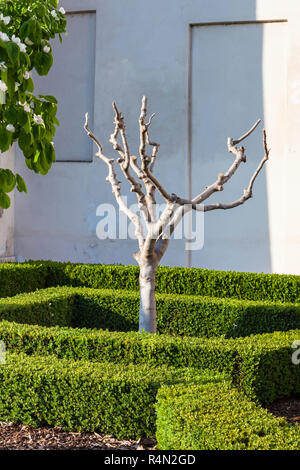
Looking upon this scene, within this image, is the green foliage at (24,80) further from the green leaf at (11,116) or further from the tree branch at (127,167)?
the tree branch at (127,167)

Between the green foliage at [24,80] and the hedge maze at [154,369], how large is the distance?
67.6 inches

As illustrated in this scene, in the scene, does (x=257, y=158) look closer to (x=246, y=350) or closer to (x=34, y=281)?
(x=34, y=281)

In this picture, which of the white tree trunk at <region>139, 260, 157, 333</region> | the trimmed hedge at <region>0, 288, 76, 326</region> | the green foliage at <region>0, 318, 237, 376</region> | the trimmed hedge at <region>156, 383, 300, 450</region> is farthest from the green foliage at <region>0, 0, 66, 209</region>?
the trimmed hedge at <region>0, 288, 76, 326</region>

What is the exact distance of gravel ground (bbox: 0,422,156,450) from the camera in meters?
4.36

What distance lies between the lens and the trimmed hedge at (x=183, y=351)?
545cm

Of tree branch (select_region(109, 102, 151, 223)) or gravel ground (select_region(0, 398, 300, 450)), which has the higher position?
tree branch (select_region(109, 102, 151, 223))

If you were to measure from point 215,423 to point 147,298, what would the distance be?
343 centimetres

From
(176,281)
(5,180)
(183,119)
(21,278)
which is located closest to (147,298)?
Answer: (176,281)

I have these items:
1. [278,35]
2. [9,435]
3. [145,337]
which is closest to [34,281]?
[145,337]

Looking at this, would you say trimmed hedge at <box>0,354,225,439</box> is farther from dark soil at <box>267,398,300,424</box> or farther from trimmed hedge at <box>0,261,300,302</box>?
trimmed hedge at <box>0,261,300,302</box>

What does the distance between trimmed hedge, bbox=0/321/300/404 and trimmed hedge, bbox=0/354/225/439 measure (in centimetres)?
49

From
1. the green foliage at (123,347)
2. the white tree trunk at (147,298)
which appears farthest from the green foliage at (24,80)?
the white tree trunk at (147,298)

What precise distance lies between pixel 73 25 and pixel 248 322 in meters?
8.31

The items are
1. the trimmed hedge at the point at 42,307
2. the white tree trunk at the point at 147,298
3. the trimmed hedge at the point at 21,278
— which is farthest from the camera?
the trimmed hedge at the point at 21,278
